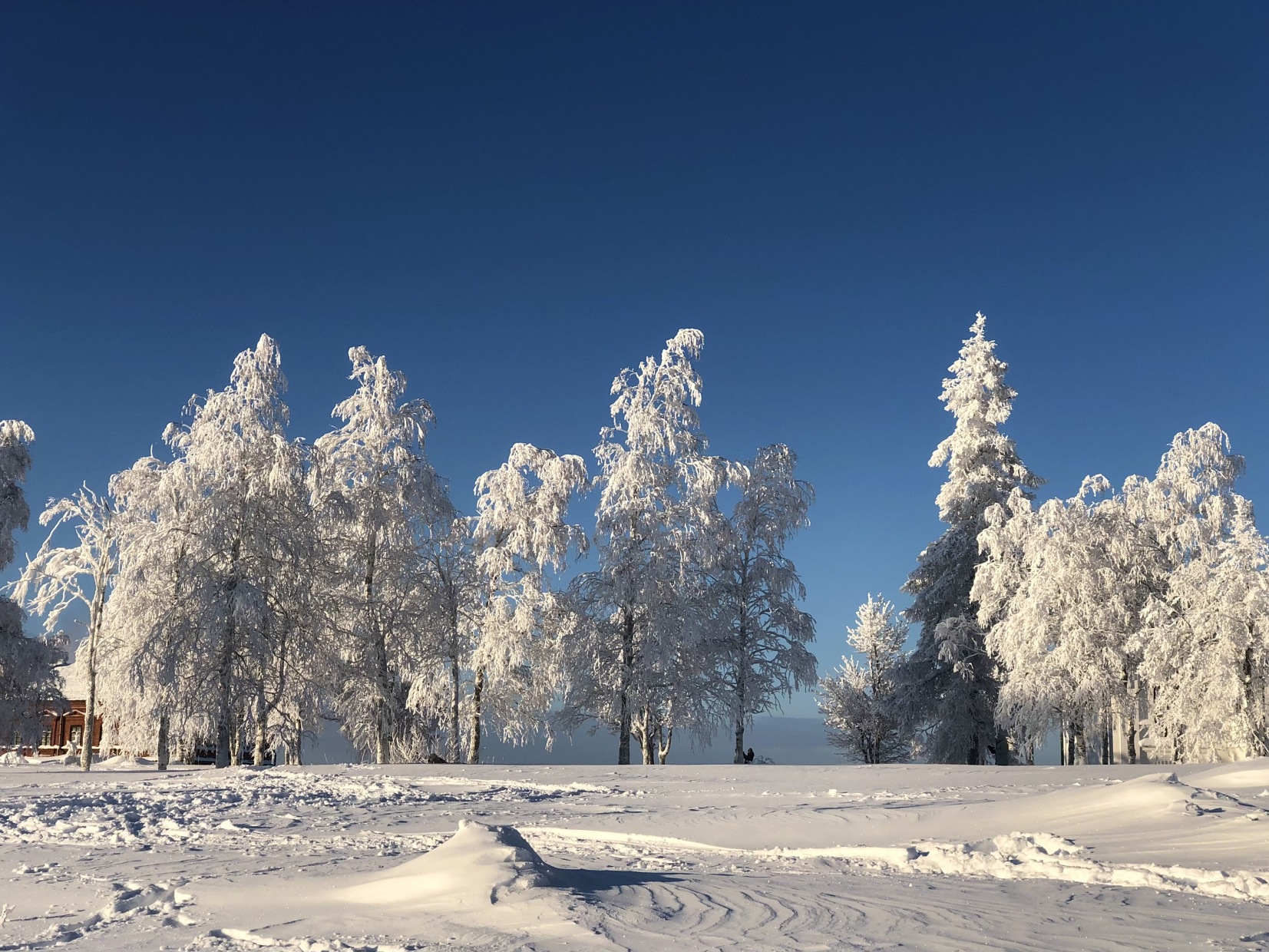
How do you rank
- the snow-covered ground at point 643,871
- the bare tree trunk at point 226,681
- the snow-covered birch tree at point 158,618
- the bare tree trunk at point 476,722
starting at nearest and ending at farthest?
the snow-covered ground at point 643,871, the snow-covered birch tree at point 158,618, the bare tree trunk at point 226,681, the bare tree trunk at point 476,722

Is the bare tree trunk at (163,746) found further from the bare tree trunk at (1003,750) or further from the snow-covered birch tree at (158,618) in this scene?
the bare tree trunk at (1003,750)

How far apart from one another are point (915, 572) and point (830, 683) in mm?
15235

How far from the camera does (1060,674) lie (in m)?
27.0

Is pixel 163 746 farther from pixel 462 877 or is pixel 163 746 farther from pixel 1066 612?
pixel 1066 612

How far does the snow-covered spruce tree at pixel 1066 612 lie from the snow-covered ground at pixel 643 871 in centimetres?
1419

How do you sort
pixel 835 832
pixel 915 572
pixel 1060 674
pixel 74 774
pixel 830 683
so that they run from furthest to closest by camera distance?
pixel 830 683, pixel 915 572, pixel 1060 674, pixel 74 774, pixel 835 832

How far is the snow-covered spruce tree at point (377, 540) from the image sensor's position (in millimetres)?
Result: 24203

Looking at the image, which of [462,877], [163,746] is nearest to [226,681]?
[163,746]

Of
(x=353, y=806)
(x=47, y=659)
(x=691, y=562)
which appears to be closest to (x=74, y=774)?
(x=47, y=659)

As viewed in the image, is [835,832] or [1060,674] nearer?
[835,832]

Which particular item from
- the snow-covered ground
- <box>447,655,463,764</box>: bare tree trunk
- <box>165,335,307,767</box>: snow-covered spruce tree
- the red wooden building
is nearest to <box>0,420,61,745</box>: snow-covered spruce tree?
<box>165,335,307,767</box>: snow-covered spruce tree

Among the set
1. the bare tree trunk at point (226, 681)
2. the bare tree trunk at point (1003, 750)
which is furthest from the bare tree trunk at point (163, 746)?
the bare tree trunk at point (1003, 750)

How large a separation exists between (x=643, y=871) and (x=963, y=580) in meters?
26.4

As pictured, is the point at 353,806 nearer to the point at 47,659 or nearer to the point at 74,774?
the point at 74,774
